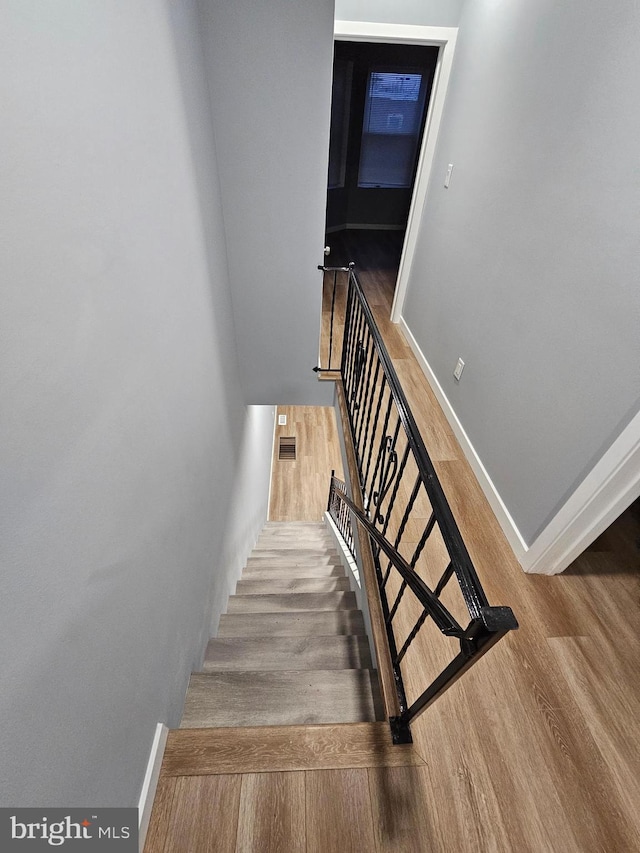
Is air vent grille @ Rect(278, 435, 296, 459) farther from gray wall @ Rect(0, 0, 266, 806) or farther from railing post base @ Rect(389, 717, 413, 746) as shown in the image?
railing post base @ Rect(389, 717, 413, 746)

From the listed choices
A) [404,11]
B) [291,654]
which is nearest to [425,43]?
[404,11]

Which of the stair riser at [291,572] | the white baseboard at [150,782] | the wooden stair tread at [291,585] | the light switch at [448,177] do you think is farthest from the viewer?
the stair riser at [291,572]

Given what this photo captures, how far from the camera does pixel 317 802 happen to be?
117 cm

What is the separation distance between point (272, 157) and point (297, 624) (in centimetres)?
245

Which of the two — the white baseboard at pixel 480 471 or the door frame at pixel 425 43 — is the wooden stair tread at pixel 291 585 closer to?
the white baseboard at pixel 480 471

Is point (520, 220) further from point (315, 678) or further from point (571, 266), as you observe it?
point (315, 678)

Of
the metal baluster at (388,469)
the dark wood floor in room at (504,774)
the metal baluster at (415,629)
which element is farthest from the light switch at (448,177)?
the metal baluster at (415,629)

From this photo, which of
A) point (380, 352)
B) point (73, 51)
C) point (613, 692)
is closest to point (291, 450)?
point (380, 352)

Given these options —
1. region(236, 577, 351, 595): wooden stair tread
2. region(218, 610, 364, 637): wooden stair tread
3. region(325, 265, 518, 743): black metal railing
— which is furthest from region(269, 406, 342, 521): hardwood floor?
region(218, 610, 364, 637): wooden stair tread

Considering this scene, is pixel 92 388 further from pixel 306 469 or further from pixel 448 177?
pixel 306 469

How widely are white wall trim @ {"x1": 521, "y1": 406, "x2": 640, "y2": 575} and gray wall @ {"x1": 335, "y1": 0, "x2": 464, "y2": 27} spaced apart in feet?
9.95

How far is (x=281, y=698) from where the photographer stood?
1.49 meters

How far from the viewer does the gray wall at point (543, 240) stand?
1428 millimetres

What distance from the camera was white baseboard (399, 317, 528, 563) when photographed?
2.00 m
